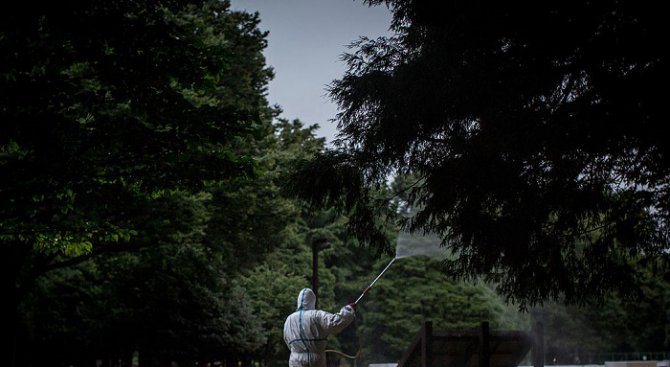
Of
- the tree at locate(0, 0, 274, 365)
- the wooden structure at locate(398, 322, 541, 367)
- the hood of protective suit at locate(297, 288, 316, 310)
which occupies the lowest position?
the wooden structure at locate(398, 322, 541, 367)

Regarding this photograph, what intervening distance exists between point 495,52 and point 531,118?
3.31ft

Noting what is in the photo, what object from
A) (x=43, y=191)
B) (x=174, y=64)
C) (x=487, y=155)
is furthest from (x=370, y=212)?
(x=43, y=191)

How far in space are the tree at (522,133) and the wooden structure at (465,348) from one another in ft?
3.24

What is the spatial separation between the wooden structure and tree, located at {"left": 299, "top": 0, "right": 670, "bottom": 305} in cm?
99

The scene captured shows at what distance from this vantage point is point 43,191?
10.5 meters

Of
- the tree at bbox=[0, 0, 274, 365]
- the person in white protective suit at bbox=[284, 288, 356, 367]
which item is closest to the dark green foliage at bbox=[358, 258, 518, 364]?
the tree at bbox=[0, 0, 274, 365]

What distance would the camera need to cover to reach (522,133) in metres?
9.03

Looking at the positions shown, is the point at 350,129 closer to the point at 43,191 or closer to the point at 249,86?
the point at 43,191

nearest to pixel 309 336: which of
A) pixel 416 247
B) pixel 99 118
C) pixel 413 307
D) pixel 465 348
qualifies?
pixel 465 348

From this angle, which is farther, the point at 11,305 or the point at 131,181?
the point at 11,305

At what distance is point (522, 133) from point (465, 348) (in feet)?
12.5

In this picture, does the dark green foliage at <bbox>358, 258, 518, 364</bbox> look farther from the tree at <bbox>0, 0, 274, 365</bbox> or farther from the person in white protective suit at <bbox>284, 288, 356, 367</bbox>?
the person in white protective suit at <bbox>284, 288, 356, 367</bbox>

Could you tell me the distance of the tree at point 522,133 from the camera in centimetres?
861

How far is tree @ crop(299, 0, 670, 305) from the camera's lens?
28.2ft
